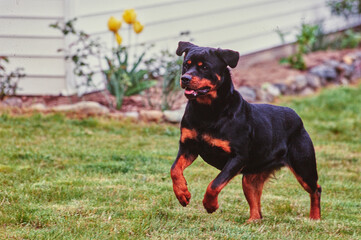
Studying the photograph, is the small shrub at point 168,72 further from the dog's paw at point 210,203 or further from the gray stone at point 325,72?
the dog's paw at point 210,203

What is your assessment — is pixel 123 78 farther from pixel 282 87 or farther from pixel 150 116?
pixel 282 87

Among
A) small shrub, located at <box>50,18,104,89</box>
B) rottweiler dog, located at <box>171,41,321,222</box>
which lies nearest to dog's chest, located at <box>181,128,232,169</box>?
rottweiler dog, located at <box>171,41,321,222</box>

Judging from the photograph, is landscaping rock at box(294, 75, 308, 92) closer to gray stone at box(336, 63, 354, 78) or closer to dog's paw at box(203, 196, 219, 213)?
gray stone at box(336, 63, 354, 78)

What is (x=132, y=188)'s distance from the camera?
5.48 meters

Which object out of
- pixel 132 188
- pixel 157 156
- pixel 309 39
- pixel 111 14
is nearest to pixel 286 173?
pixel 157 156

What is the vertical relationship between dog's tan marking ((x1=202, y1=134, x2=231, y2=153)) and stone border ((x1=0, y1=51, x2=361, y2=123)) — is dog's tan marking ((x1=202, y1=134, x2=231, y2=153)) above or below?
above

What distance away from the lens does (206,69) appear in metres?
4.15

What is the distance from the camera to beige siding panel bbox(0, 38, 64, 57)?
9234mm

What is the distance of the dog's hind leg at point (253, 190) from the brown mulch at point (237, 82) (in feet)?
4.48

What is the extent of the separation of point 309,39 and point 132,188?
9.05m

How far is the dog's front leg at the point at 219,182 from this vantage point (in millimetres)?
4117

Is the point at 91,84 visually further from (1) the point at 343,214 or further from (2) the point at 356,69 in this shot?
(2) the point at 356,69

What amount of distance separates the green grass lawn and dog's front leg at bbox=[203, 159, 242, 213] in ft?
0.76

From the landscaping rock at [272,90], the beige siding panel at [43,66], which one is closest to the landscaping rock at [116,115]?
the beige siding panel at [43,66]
